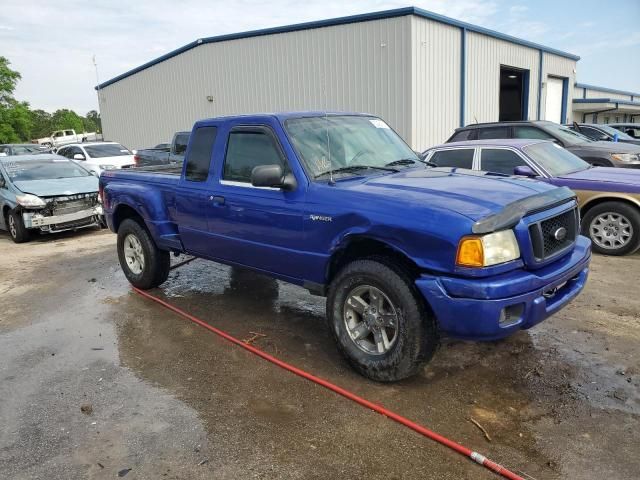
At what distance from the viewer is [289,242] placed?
13.8 feet

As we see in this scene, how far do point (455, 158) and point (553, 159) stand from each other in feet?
4.64

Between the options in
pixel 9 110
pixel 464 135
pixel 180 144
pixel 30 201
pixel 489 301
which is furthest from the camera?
pixel 9 110

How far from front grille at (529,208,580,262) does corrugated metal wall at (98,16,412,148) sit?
1292cm

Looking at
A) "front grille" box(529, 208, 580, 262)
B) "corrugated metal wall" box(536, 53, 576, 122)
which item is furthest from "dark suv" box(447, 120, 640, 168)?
"corrugated metal wall" box(536, 53, 576, 122)

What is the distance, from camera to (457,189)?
3.64 meters

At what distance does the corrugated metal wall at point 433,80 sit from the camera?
16094 millimetres

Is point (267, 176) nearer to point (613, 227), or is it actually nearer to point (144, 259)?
point (144, 259)

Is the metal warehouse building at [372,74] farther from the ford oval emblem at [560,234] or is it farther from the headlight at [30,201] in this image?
the ford oval emblem at [560,234]

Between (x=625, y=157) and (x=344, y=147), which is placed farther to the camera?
(x=625, y=157)

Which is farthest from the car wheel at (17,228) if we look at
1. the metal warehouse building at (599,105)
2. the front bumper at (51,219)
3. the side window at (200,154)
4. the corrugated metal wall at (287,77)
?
the metal warehouse building at (599,105)

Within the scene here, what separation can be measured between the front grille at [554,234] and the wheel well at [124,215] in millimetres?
4442

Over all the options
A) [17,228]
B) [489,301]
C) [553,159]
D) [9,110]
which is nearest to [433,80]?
[553,159]

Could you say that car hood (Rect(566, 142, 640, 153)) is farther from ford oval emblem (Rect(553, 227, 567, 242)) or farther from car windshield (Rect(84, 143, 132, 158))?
car windshield (Rect(84, 143, 132, 158))

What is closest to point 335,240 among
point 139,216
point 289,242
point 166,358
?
point 289,242
